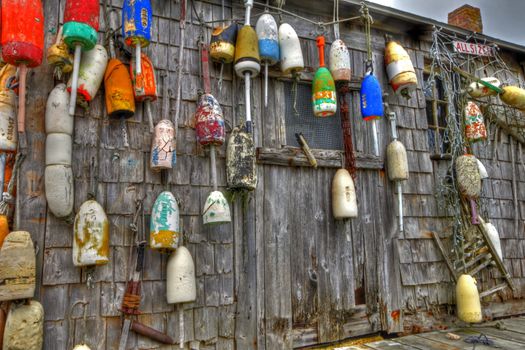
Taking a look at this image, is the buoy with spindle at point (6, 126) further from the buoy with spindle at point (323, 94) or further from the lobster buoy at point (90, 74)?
the buoy with spindle at point (323, 94)

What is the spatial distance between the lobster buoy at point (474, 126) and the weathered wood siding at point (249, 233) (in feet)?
1.88

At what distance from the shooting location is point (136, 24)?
3096 millimetres

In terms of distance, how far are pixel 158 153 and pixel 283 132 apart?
134cm

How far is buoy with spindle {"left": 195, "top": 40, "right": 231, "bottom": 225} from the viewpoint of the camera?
3229 millimetres

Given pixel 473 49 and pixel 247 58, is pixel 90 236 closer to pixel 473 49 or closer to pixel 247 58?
pixel 247 58

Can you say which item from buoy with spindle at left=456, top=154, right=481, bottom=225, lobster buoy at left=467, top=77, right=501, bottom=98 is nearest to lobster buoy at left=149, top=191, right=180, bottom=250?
buoy with spindle at left=456, top=154, right=481, bottom=225

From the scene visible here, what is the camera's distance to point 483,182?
5148 mm

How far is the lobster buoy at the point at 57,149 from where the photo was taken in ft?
9.30

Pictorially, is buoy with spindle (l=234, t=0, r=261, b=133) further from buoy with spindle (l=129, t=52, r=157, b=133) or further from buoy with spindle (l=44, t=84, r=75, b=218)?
buoy with spindle (l=44, t=84, r=75, b=218)

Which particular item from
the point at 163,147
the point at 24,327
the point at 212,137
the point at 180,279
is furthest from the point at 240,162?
the point at 24,327

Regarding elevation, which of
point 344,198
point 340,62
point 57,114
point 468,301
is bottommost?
point 468,301

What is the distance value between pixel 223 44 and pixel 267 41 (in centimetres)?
43

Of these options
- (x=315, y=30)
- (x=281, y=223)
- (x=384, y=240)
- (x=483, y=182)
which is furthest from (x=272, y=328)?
(x=483, y=182)

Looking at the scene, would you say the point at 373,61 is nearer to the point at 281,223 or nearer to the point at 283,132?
the point at 283,132
